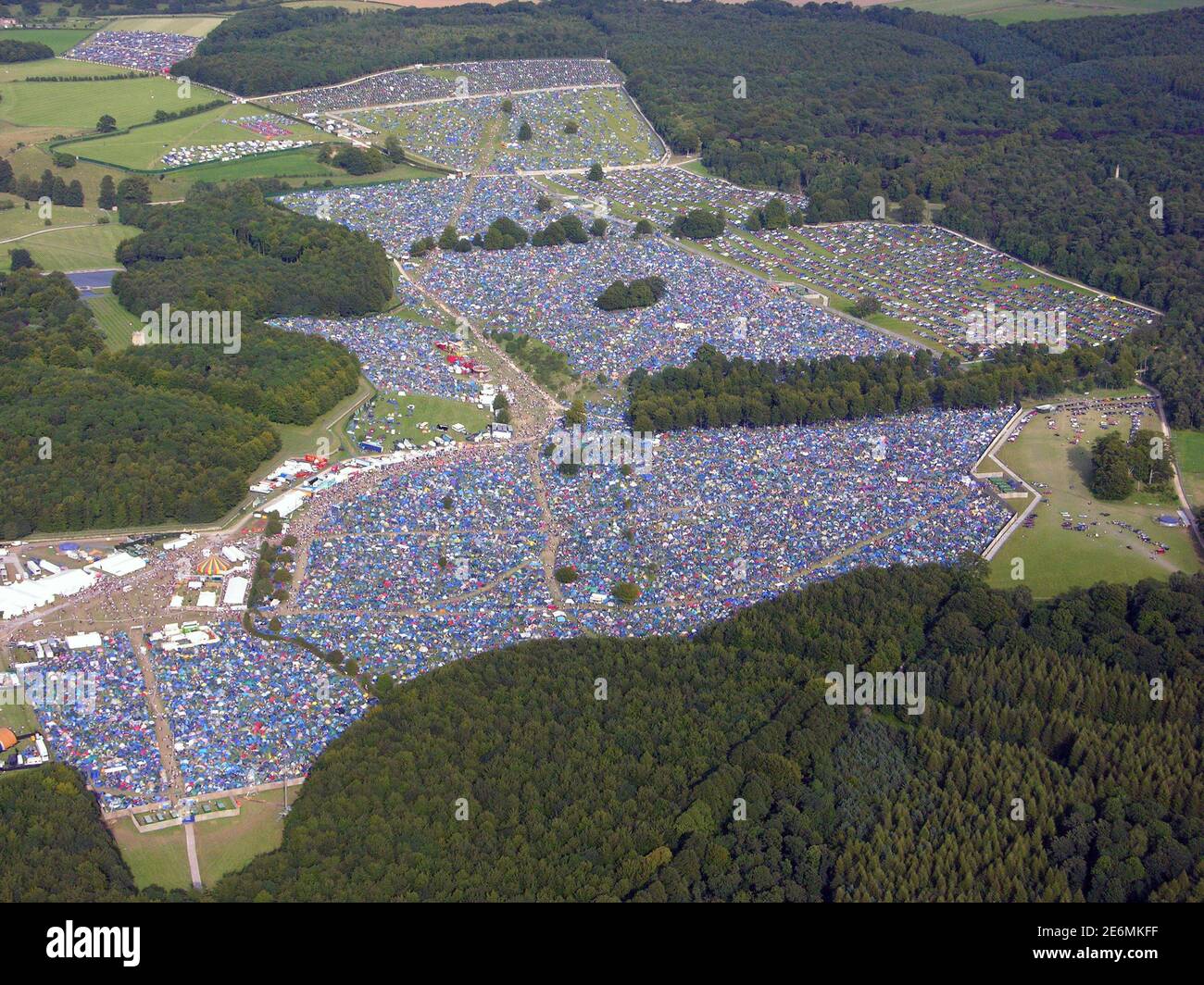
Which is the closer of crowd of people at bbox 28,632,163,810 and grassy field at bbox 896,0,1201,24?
crowd of people at bbox 28,632,163,810

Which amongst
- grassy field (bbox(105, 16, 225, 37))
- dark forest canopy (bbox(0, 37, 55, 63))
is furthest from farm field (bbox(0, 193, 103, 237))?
grassy field (bbox(105, 16, 225, 37))

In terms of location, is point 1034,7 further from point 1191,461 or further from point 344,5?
point 1191,461

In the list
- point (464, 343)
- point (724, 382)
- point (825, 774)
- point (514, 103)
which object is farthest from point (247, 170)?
point (825, 774)

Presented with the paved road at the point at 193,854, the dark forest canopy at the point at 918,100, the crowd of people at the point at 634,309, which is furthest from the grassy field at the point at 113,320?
the dark forest canopy at the point at 918,100

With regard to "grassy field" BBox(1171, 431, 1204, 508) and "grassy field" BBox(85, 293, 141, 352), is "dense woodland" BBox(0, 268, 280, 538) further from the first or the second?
"grassy field" BBox(1171, 431, 1204, 508)

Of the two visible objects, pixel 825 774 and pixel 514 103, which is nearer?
pixel 825 774

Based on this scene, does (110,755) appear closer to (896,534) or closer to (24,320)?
(896,534)

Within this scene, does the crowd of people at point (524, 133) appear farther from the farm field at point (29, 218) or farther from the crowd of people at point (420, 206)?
the farm field at point (29, 218)
